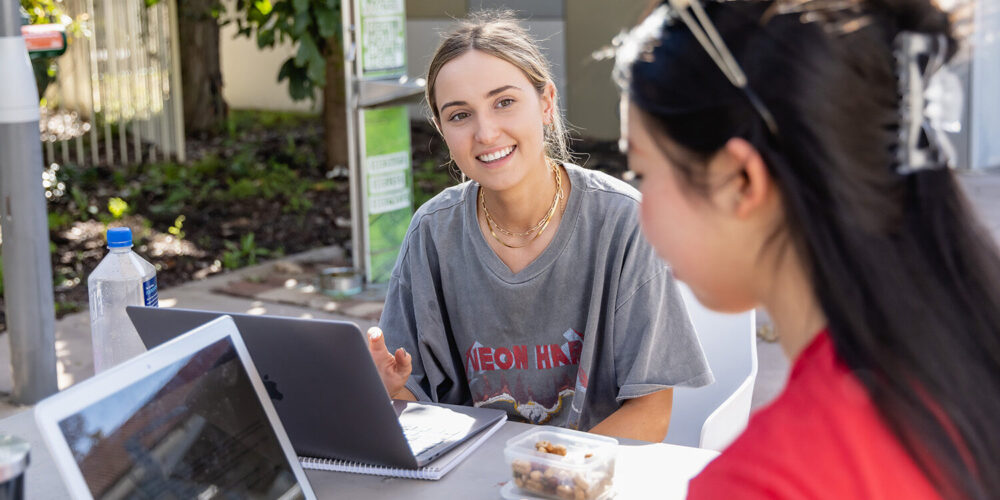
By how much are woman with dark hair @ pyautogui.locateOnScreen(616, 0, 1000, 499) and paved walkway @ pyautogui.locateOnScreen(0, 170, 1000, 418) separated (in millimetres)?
3064

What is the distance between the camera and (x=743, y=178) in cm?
105

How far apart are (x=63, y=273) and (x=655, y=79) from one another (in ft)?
18.0

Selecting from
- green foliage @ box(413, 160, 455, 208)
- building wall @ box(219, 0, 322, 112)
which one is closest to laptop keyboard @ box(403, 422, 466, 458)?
green foliage @ box(413, 160, 455, 208)

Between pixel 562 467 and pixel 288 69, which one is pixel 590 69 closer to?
pixel 288 69

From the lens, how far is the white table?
1.69 m

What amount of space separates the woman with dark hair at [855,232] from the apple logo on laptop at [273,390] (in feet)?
2.74

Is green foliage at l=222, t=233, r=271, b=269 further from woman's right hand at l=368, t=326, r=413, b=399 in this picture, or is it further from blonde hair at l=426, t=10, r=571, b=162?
woman's right hand at l=368, t=326, r=413, b=399

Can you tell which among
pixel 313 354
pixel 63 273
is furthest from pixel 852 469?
pixel 63 273

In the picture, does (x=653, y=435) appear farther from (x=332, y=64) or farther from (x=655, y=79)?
(x=332, y=64)

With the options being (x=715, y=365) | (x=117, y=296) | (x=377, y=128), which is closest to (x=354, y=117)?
(x=377, y=128)

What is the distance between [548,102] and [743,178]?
150cm

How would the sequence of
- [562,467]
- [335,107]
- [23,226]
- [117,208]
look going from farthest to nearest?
[335,107]
[117,208]
[23,226]
[562,467]

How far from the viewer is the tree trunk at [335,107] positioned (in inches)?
300

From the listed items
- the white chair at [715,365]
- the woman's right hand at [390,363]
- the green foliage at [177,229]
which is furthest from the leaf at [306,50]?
the woman's right hand at [390,363]
